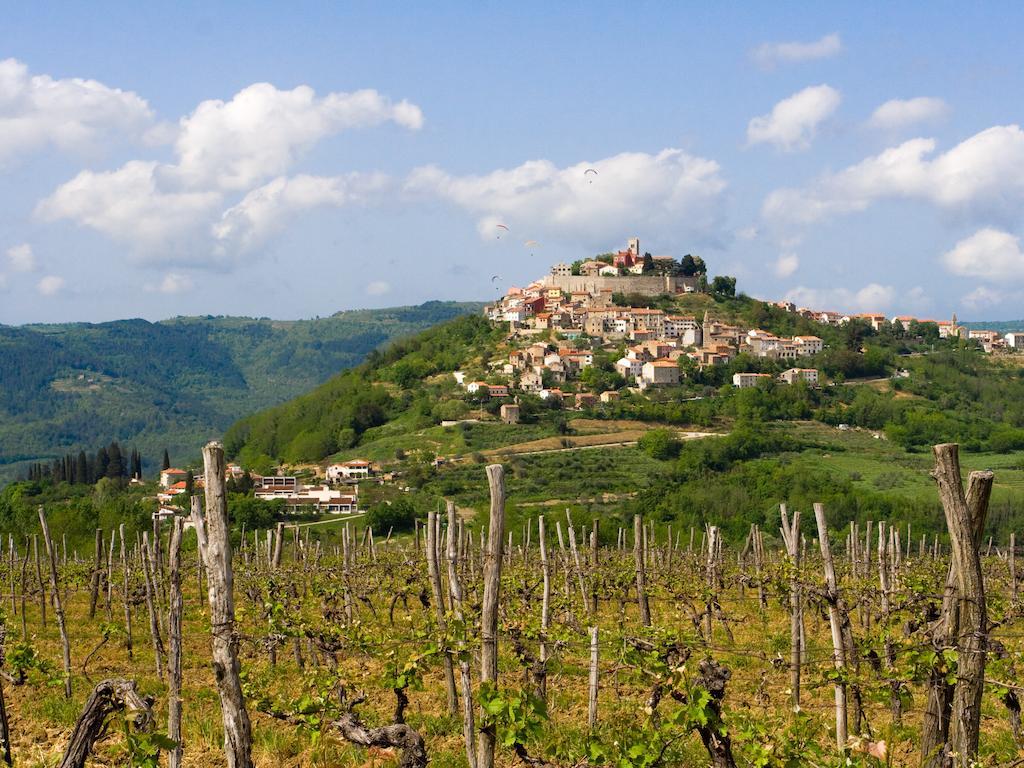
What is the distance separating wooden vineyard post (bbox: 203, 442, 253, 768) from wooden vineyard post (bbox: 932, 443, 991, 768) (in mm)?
3825

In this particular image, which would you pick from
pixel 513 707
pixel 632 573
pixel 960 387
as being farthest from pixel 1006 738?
pixel 960 387

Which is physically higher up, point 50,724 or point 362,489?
point 50,724

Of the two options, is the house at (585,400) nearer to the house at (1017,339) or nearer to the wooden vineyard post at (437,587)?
the house at (1017,339)

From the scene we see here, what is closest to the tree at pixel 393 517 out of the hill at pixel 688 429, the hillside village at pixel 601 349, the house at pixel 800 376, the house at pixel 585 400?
the hill at pixel 688 429

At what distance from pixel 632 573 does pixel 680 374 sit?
7231 centimetres

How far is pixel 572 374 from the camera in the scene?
89875mm

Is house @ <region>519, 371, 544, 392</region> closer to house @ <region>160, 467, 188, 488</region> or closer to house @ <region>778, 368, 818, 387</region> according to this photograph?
house @ <region>778, 368, 818, 387</region>

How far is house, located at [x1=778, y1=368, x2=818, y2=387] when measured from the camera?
8634cm

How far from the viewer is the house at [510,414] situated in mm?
75500

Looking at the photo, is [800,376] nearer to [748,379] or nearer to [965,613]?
[748,379]

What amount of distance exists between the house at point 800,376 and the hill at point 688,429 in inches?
71.6

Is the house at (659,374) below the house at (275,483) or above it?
above

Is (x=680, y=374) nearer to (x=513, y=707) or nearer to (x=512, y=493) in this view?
(x=512, y=493)

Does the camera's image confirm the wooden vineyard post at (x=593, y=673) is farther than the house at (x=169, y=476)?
No
